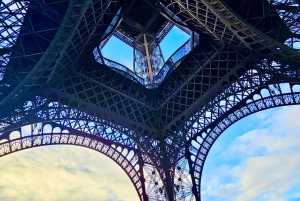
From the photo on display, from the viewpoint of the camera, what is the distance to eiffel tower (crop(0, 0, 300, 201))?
50.5 ft

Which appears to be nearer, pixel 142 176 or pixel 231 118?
pixel 231 118

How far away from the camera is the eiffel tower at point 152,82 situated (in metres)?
15.4

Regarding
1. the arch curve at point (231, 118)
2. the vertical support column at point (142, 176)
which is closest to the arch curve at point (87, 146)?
the vertical support column at point (142, 176)

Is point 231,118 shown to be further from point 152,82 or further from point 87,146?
point 87,146

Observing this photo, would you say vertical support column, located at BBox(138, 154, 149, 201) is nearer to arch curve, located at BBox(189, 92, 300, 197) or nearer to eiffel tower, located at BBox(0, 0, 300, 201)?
eiffel tower, located at BBox(0, 0, 300, 201)

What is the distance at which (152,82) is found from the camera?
82.9ft

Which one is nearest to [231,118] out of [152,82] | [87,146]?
[152,82]

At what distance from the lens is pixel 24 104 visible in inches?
744

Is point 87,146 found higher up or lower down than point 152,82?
lower down

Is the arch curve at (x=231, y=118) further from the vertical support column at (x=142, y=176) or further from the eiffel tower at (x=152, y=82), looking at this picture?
the vertical support column at (x=142, y=176)

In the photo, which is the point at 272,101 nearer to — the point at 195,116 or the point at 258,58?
the point at 258,58

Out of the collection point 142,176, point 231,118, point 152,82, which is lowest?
point 142,176

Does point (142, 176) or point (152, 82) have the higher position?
point (152, 82)

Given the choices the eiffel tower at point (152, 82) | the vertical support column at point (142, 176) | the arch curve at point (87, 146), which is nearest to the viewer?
the eiffel tower at point (152, 82)
